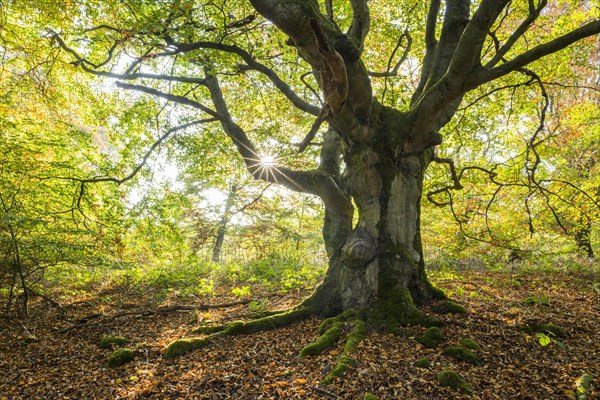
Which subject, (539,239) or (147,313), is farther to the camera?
(539,239)

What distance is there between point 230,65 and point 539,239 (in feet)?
53.6

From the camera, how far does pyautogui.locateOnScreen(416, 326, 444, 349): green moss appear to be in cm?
457

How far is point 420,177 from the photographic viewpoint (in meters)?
6.15

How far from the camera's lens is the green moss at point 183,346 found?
5141mm

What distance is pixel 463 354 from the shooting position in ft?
14.0

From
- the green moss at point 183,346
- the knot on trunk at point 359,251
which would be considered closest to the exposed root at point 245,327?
the green moss at point 183,346

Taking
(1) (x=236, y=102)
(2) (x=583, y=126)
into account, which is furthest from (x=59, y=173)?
(2) (x=583, y=126)

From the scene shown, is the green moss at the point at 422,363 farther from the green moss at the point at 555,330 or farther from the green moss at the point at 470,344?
the green moss at the point at 555,330

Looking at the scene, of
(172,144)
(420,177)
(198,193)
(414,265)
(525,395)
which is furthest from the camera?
(198,193)

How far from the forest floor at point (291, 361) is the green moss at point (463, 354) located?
7 cm

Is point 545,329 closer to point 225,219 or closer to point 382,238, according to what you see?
point 382,238

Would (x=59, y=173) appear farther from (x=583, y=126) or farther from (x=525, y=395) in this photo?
(x=583, y=126)

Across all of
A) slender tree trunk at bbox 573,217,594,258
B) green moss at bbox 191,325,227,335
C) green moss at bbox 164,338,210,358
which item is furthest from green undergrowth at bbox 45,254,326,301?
slender tree trunk at bbox 573,217,594,258

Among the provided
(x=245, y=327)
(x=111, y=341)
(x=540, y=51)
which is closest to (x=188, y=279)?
(x=111, y=341)
